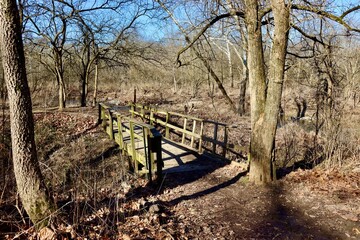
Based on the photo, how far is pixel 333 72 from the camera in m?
7.25

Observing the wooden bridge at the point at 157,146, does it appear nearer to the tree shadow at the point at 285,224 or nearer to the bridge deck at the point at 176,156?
the bridge deck at the point at 176,156

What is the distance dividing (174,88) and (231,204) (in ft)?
80.2

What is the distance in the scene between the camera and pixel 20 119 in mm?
3896

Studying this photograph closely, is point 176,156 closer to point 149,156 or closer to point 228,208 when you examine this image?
point 149,156

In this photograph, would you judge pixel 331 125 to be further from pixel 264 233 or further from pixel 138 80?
pixel 138 80

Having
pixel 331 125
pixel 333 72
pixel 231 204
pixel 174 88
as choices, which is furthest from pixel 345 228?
pixel 174 88

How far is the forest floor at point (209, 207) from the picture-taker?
13.1ft

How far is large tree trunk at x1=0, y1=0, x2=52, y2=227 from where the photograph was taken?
3689mm

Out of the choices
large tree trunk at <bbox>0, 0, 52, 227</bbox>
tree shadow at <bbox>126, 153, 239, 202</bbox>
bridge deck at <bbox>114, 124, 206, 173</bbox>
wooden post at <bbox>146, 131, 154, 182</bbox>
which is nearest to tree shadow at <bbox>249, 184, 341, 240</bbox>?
tree shadow at <bbox>126, 153, 239, 202</bbox>

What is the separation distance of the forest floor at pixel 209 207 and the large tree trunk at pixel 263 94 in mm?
465

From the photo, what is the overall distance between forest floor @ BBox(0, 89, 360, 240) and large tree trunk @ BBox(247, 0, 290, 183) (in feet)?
1.53

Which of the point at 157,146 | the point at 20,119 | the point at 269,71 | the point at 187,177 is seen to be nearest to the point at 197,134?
the point at 187,177

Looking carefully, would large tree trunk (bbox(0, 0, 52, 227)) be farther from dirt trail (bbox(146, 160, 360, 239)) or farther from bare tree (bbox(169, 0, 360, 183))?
bare tree (bbox(169, 0, 360, 183))

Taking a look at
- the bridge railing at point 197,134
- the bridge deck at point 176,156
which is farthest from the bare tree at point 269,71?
the bridge deck at point 176,156
